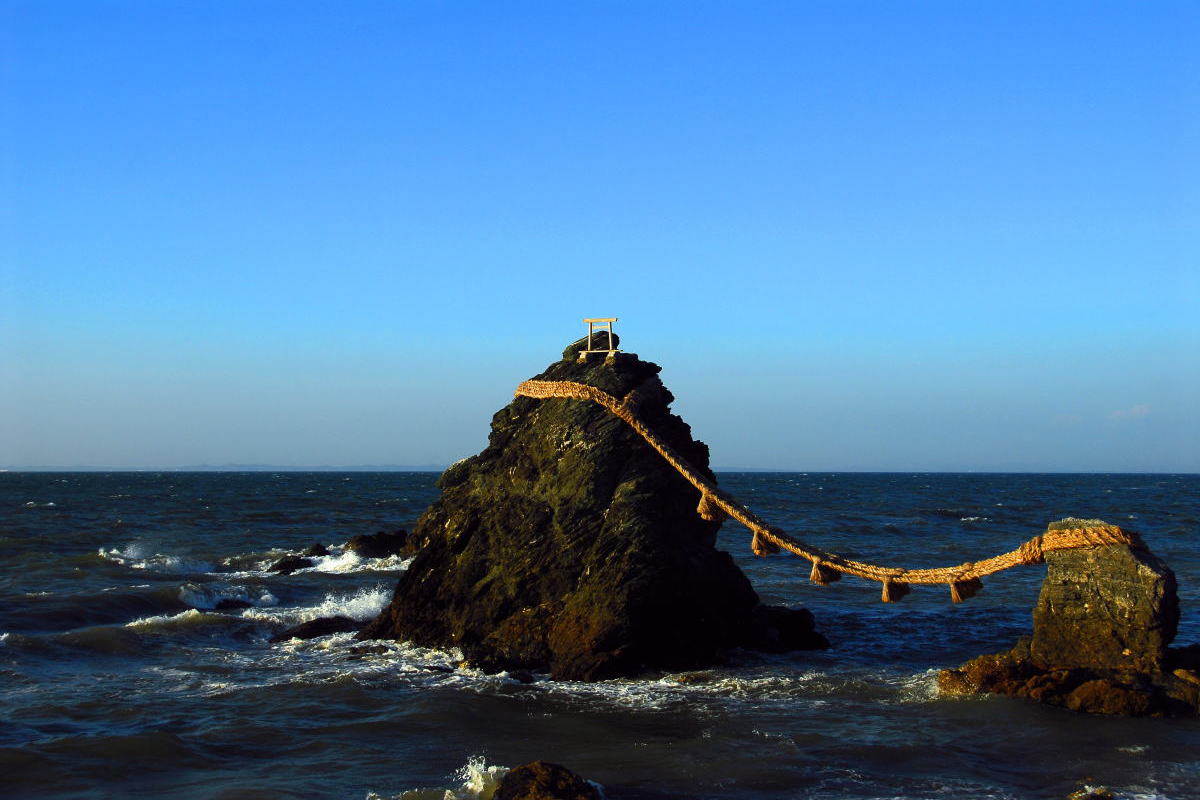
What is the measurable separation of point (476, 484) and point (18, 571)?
16546 mm

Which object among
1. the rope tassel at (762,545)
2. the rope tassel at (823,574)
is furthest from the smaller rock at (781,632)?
the rope tassel at (823,574)

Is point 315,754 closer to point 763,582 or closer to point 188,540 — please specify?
point 763,582

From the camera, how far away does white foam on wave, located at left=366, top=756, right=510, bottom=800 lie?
9.27 metres

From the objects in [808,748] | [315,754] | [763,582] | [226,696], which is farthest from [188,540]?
[808,748]

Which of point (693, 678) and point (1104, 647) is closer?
point (1104, 647)

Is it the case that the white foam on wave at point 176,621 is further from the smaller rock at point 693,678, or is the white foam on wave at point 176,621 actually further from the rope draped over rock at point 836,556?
the smaller rock at point 693,678

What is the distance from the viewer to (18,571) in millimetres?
26078

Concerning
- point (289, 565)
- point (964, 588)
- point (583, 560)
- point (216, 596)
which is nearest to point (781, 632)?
point (583, 560)

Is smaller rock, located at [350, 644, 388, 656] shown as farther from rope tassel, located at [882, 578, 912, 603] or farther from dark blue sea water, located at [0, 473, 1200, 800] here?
rope tassel, located at [882, 578, 912, 603]

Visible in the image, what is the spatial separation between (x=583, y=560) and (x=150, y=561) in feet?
65.4

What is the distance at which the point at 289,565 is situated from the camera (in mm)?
28484

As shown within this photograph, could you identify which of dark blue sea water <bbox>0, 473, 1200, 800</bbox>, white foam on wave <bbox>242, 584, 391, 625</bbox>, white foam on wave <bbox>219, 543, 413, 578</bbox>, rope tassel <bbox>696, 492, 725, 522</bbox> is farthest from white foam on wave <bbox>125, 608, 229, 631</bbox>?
rope tassel <bbox>696, 492, 725, 522</bbox>

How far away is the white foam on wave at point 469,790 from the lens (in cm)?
927

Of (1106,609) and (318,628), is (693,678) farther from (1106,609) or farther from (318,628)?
(318,628)
